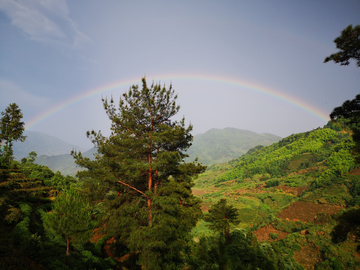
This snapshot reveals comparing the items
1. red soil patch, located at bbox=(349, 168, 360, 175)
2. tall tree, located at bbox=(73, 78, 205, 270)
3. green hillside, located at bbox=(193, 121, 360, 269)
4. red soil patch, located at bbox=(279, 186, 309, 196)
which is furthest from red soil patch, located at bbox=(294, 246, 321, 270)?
red soil patch, located at bbox=(349, 168, 360, 175)

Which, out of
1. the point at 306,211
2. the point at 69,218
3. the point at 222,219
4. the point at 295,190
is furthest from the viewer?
the point at 295,190

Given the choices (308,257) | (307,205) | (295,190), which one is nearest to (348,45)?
(308,257)

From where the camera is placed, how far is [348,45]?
19.5 feet

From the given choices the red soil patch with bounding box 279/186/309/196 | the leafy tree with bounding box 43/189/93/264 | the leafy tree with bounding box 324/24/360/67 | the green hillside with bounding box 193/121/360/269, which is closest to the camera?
the leafy tree with bounding box 324/24/360/67

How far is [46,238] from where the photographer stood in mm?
11438

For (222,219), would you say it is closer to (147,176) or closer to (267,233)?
(147,176)

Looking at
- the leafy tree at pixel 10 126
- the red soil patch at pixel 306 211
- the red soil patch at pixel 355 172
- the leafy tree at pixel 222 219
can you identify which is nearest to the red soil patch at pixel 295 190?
the red soil patch at pixel 306 211

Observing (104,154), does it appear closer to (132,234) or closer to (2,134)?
(132,234)

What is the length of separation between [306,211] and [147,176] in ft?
179

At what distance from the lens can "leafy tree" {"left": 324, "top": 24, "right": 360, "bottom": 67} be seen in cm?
574

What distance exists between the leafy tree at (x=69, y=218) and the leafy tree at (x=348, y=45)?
13962 millimetres

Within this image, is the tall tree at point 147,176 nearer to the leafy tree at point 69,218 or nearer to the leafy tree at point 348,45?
the leafy tree at point 69,218

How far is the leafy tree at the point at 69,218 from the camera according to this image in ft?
27.4

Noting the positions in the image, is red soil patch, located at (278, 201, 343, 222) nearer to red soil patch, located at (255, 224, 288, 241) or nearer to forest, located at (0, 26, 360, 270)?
red soil patch, located at (255, 224, 288, 241)
